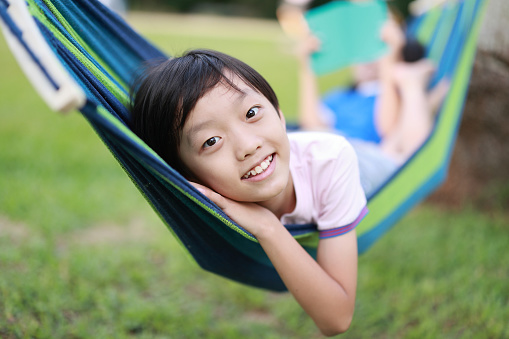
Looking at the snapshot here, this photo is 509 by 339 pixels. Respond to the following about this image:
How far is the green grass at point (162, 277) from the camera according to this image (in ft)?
5.18

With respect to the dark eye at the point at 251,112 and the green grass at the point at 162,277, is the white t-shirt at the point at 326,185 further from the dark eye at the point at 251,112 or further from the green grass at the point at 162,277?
the green grass at the point at 162,277

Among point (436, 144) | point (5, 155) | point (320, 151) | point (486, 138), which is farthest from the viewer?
point (5, 155)

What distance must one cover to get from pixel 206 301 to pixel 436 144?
111cm

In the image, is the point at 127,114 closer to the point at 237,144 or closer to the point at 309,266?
the point at 237,144

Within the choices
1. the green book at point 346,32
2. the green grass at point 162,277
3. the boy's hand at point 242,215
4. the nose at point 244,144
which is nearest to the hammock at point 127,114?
the boy's hand at point 242,215

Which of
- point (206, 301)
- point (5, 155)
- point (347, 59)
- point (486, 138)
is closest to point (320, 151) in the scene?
point (206, 301)

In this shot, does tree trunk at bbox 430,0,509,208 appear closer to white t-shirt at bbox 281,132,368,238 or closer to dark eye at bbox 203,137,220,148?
white t-shirt at bbox 281,132,368,238

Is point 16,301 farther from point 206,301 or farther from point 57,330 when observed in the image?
point 206,301

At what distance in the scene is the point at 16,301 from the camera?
1.47m

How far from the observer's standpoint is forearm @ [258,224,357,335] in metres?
0.96

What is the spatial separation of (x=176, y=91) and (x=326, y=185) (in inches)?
16.7

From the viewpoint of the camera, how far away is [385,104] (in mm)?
2215

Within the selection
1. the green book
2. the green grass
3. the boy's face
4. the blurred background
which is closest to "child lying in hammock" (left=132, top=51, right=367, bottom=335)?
the boy's face

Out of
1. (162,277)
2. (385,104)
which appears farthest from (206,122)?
(385,104)
